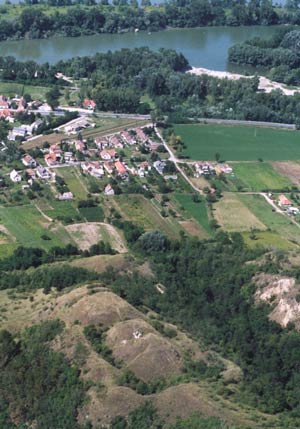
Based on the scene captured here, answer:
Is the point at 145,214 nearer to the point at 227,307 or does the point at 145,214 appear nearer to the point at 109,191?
the point at 109,191

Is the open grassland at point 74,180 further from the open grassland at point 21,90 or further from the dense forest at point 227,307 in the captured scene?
the open grassland at point 21,90

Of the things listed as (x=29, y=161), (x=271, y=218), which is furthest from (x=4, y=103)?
(x=271, y=218)

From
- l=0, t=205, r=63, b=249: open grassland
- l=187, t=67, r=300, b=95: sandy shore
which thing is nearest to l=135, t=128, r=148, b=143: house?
l=0, t=205, r=63, b=249: open grassland

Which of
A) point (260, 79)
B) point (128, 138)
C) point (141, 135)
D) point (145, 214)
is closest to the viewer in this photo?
point (145, 214)

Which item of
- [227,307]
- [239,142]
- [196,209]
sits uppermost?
[227,307]

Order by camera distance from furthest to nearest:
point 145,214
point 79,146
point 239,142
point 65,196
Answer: point 239,142 → point 79,146 → point 65,196 → point 145,214

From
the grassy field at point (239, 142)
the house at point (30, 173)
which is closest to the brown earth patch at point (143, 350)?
the house at point (30, 173)
